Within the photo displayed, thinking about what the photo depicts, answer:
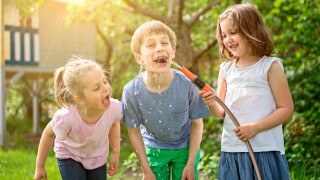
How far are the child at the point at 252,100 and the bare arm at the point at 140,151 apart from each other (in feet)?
1.61

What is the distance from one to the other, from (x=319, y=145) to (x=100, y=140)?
3249 mm

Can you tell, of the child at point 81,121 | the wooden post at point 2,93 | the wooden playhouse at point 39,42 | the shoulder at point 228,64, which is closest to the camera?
the shoulder at point 228,64

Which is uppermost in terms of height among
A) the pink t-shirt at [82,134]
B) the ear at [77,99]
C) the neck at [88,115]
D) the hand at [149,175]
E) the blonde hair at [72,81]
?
the blonde hair at [72,81]

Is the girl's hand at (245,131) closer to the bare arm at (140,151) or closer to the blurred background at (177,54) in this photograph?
the bare arm at (140,151)

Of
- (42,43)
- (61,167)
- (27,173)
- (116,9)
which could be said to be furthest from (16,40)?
(61,167)

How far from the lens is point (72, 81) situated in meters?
3.30

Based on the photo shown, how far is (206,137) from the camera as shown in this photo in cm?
768

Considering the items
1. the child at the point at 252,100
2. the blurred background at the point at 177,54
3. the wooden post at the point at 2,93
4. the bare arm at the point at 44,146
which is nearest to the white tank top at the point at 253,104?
the child at the point at 252,100

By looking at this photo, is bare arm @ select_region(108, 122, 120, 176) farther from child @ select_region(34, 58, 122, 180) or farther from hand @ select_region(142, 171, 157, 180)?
hand @ select_region(142, 171, 157, 180)

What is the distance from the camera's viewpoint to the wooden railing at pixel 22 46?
10453mm

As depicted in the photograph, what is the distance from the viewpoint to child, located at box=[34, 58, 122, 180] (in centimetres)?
327

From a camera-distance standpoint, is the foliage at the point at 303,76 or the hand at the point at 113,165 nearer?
the hand at the point at 113,165

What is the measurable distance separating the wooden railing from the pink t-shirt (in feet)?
24.1

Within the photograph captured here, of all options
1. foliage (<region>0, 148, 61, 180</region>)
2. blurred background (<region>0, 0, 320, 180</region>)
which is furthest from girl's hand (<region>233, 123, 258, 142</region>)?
foliage (<region>0, 148, 61, 180</region>)
